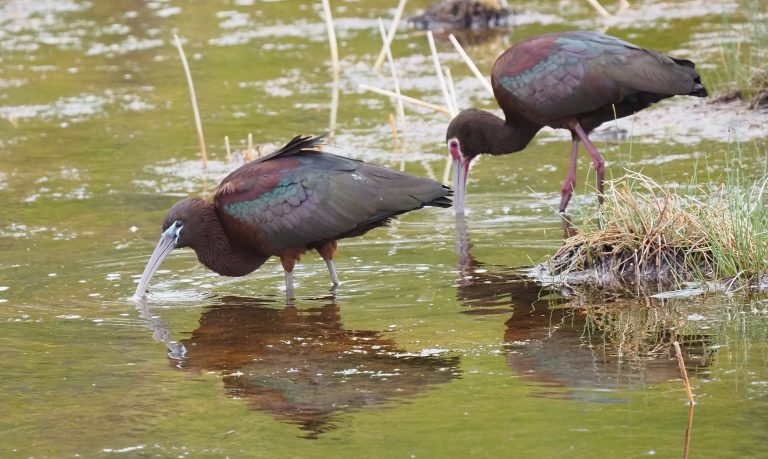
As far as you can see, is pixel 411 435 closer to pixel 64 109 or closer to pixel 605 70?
pixel 605 70

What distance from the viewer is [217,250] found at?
8.46 metres

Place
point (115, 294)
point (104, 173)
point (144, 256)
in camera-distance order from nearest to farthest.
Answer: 1. point (115, 294)
2. point (144, 256)
3. point (104, 173)

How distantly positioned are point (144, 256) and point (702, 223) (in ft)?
12.7

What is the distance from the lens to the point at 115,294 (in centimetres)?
850

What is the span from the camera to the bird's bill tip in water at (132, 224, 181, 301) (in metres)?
8.31

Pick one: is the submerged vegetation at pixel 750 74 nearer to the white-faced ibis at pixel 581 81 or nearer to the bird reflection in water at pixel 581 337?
the white-faced ibis at pixel 581 81

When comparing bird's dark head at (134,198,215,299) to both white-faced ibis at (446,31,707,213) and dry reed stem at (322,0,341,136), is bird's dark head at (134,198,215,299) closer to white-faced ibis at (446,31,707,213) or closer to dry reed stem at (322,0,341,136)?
white-faced ibis at (446,31,707,213)

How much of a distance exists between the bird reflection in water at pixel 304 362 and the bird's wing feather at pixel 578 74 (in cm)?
Result: 261

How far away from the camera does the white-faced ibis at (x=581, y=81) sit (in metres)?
9.64

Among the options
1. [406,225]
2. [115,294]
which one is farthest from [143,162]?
[115,294]

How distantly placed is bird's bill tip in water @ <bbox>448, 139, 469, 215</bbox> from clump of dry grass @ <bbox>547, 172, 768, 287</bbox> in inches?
90.2

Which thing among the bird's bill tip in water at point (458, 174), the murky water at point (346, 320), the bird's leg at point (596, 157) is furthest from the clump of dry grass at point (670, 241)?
the bird's bill tip in water at point (458, 174)

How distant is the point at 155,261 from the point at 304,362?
1928 millimetres

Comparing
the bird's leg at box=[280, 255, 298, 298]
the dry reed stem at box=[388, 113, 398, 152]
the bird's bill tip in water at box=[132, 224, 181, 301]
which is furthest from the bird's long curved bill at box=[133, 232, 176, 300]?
the dry reed stem at box=[388, 113, 398, 152]
